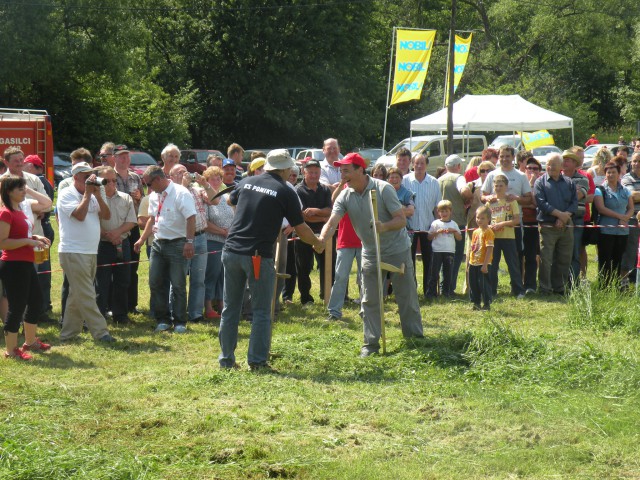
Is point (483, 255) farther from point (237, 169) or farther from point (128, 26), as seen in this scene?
point (128, 26)

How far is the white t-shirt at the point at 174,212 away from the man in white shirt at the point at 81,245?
85 cm

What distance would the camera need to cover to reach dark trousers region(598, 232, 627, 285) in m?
13.1

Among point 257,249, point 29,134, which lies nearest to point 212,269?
point 257,249

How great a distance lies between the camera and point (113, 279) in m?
11.0

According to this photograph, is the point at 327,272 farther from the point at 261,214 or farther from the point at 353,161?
the point at 261,214

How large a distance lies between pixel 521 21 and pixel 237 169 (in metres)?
49.0

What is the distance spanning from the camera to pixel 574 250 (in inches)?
525

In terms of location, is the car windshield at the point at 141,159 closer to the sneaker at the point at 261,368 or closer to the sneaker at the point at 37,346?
the sneaker at the point at 37,346

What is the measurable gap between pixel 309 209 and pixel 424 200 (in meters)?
1.88

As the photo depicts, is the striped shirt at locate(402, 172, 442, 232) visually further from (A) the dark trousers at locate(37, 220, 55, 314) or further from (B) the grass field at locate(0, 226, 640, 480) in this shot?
(A) the dark trousers at locate(37, 220, 55, 314)

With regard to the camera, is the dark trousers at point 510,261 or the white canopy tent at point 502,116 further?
the white canopy tent at point 502,116

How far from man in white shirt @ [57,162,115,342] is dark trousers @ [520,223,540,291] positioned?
6.17 m

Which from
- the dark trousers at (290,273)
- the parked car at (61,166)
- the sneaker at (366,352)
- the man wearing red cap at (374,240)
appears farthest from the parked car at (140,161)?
the sneaker at (366,352)

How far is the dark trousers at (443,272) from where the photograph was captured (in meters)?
12.6
